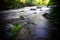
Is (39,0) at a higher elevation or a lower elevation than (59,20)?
lower

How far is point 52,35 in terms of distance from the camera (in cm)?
691

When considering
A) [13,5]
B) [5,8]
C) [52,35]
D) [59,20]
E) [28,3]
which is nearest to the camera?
[52,35]

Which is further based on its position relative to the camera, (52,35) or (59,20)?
(59,20)

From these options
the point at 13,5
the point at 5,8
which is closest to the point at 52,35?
the point at 5,8

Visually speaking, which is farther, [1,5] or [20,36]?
[1,5]

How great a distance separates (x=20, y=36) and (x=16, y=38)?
1.13 feet

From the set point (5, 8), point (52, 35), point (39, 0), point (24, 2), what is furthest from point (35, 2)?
point (52, 35)

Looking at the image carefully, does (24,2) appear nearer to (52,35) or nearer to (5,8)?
(5,8)

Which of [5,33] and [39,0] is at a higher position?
[5,33]

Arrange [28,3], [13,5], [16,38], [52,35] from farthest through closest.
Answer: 1. [28,3]
2. [13,5]
3. [52,35]
4. [16,38]

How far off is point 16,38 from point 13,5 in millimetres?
14882

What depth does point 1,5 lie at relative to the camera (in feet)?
63.2

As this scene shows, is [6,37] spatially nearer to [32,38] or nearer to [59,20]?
[32,38]

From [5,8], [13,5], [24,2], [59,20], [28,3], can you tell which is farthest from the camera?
[28,3]
